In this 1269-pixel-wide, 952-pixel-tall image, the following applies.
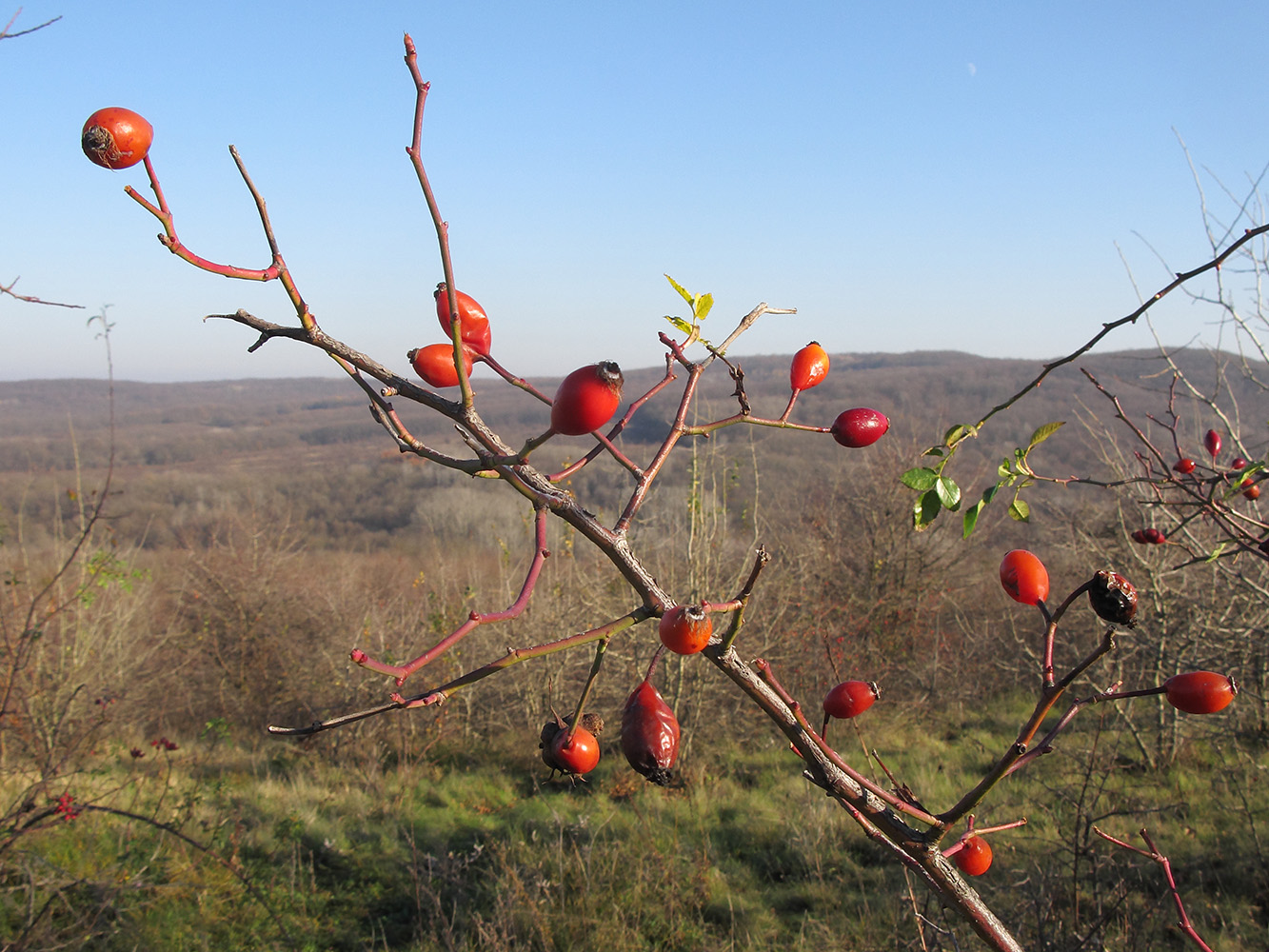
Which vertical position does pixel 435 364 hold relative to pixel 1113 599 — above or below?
above

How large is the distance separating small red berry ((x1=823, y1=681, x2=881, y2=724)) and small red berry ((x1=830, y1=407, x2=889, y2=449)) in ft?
0.99

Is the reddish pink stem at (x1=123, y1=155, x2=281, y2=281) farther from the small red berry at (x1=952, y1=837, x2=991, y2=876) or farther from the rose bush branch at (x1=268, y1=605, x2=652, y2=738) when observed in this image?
the small red berry at (x1=952, y1=837, x2=991, y2=876)

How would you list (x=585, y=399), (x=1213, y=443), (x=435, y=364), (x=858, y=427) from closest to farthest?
(x=585, y=399), (x=435, y=364), (x=858, y=427), (x=1213, y=443)

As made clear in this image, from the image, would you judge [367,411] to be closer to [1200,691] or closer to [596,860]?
[596,860]

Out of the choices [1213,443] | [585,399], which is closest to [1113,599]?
[585,399]

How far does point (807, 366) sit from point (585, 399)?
0.55 metres

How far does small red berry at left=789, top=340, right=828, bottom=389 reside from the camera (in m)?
1.13

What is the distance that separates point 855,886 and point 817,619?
4.90 m

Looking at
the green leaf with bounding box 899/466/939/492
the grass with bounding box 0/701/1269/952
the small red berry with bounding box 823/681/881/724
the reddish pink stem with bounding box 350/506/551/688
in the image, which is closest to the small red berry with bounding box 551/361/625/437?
the reddish pink stem with bounding box 350/506/551/688

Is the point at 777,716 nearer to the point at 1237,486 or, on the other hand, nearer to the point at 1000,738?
the point at 1237,486

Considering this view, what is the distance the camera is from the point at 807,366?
114 cm

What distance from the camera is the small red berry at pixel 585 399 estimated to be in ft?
2.30

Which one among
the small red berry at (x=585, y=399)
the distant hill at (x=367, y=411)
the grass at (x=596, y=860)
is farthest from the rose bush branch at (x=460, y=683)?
the distant hill at (x=367, y=411)

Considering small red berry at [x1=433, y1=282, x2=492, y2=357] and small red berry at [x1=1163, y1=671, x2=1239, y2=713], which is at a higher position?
small red berry at [x1=433, y1=282, x2=492, y2=357]
